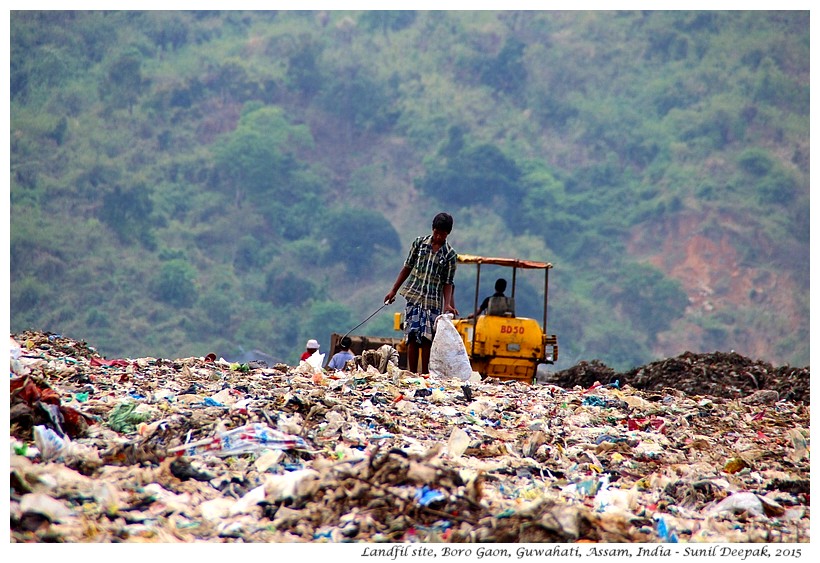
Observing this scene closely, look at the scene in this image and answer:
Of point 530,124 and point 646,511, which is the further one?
A: point 530,124

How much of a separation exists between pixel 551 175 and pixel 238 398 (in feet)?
149

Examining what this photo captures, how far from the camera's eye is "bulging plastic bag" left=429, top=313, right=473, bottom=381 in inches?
313

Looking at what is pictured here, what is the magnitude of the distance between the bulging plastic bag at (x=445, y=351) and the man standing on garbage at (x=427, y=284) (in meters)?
0.12

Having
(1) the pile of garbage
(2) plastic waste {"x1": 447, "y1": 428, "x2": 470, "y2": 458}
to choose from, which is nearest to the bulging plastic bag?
(1) the pile of garbage

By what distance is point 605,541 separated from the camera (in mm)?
3725

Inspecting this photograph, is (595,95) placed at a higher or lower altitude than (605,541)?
higher

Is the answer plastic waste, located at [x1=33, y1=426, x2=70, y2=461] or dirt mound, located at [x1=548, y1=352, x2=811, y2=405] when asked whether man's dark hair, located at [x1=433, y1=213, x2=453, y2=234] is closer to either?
plastic waste, located at [x1=33, y1=426, x2=70, y2=461]

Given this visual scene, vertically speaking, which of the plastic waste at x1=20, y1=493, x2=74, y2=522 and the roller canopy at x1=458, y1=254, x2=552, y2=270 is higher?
the roller canopy at x1=458, y1=254, x2=552, y2=270

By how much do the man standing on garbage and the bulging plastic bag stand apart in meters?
0.12

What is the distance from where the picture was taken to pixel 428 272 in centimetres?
802

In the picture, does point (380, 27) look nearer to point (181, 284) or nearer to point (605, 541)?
point (181, 284)

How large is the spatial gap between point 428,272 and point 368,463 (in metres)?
3.96

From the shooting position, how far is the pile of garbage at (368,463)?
377 cm

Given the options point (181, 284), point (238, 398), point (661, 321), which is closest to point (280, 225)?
point (181, 284)
